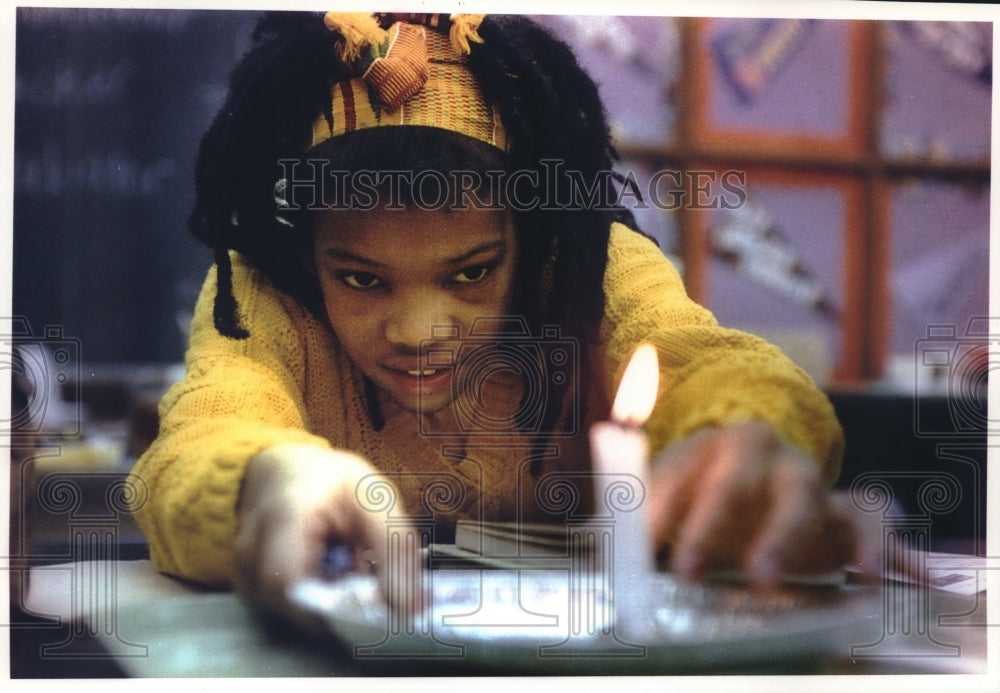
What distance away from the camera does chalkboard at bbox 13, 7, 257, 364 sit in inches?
87.7

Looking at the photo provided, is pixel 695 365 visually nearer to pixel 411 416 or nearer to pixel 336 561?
pixel 411 416

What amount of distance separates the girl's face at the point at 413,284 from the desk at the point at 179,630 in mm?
541

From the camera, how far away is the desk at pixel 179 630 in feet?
7.33

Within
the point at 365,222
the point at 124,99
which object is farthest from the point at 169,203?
the point at 365,222

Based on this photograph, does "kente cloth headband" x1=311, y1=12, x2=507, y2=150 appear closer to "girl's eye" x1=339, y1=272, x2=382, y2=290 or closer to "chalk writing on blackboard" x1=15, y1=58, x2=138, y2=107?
"girl's eye" x1=339, y1=272, x2=382, y2=290

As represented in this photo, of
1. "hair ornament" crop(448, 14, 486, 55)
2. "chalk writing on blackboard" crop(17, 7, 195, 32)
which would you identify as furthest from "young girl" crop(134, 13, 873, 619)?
"chalk writing on blackboard" crop(17, 7, 195, 32)

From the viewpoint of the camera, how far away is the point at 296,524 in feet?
7.12

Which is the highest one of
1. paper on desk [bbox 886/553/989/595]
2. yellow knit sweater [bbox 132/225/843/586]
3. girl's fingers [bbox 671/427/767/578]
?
yellow knit sweater [bbox 132/225/843/586]

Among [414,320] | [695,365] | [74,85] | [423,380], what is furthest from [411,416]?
[74,85]

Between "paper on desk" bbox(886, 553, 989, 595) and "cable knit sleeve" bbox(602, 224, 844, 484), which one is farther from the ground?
"cable knit sleeve" bbox(602, 224, 844, 484)

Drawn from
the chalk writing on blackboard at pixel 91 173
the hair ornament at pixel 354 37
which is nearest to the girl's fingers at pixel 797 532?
the hair ornament at pixel 354 37

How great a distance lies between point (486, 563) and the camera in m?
2.25

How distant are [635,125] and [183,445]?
43.2 inches

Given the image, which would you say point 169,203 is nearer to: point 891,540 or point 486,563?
point 486,563
